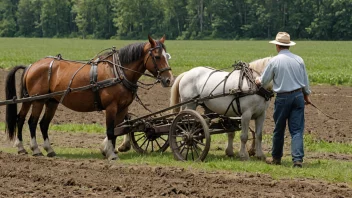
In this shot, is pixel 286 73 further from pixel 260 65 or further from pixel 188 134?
pixel 188 134

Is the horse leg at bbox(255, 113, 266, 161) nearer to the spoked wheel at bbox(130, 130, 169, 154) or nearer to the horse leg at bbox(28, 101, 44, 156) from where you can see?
the spoked wheel at bbox(130, 130, 169, 154)

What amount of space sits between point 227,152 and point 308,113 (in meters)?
7.55

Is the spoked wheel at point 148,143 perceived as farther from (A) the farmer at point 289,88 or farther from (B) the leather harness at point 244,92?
(A) the farmer at point 289,88

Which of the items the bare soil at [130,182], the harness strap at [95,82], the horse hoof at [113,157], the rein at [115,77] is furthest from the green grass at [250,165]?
the rein at [115,77]

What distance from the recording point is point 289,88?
1020cm

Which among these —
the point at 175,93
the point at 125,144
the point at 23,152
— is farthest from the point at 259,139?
the point at 23,152

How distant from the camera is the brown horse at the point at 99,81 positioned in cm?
1137

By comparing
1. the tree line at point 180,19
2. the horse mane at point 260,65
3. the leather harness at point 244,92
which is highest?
the horse mane at point 260,65

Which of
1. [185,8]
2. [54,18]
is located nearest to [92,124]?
[185,8]

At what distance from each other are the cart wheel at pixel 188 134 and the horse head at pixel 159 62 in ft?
2.17

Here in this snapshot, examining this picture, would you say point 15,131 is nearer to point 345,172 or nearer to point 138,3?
point 345,172

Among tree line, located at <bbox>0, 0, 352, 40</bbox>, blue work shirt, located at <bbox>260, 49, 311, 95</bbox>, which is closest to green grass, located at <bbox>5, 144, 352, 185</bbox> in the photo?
blue work shirt, located at <bbox>260, 49, 311, 95</bbox>

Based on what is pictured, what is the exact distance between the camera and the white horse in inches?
433

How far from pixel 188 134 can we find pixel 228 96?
3.17 feet
